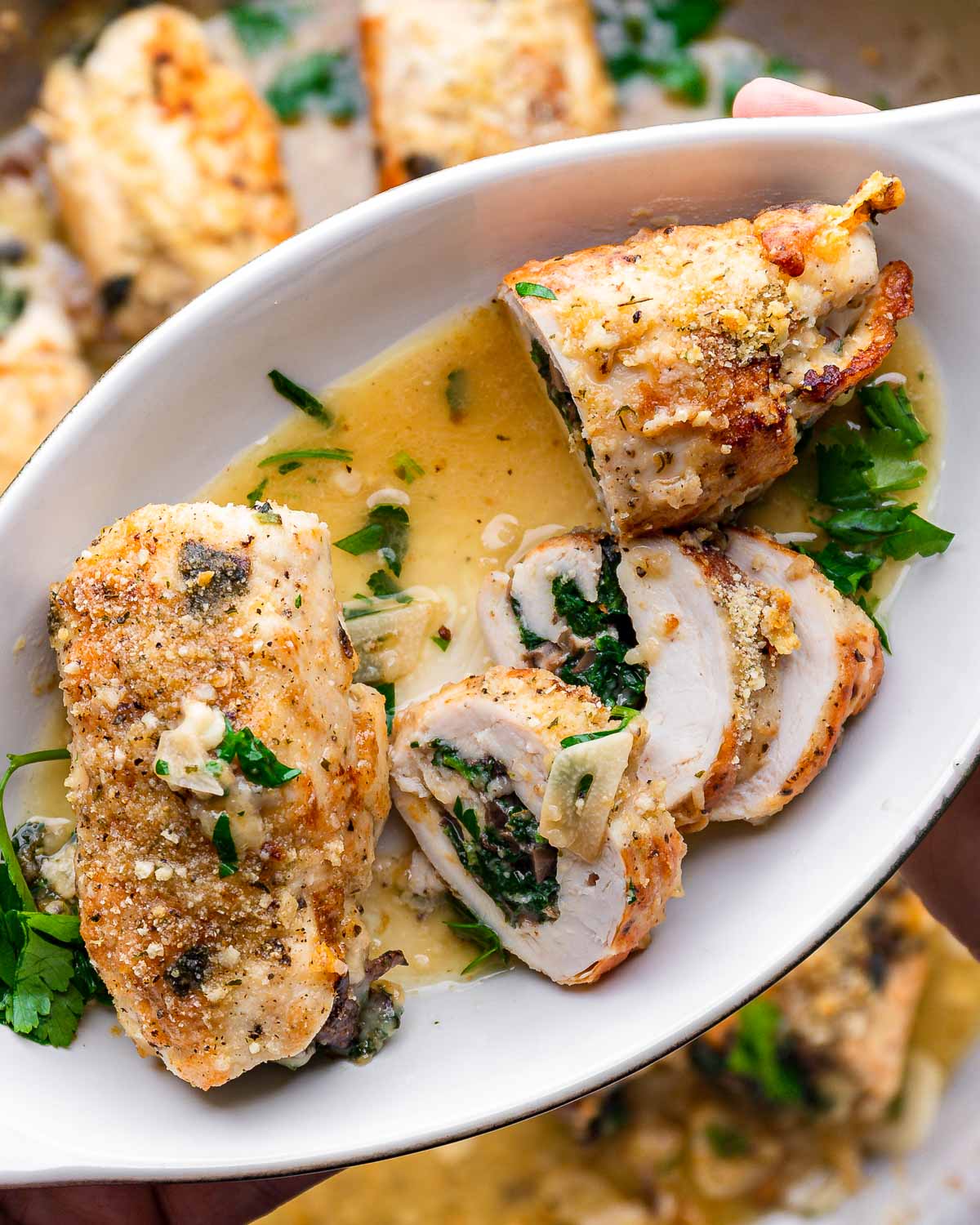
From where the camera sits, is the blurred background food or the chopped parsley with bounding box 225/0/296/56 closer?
the blurred background food

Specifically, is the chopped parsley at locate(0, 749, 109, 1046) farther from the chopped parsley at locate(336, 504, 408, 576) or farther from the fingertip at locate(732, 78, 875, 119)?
the fingertip at locate(732, 78, 875, 119)

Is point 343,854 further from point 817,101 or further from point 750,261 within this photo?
point 817,101

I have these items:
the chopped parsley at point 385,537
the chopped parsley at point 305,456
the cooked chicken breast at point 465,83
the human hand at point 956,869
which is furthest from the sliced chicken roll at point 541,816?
the cooked chicken breast at point 465,83

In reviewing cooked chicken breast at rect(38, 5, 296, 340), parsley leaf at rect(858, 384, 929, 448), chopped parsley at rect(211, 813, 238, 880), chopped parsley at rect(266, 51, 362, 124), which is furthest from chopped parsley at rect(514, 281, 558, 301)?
chopped parsley at rect(266, 51, 362, 124)

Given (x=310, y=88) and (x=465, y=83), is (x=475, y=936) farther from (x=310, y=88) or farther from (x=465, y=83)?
(x=310, y=88)

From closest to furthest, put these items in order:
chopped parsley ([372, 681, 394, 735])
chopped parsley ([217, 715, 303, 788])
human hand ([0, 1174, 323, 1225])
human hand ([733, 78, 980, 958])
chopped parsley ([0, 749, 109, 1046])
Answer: chopped parsley ([217, 715, 303, 788]) < chopped parsley ([0, 749, 109, 1046]) < chopped parsley ([372, 681, 394, 735]) < human hand ([0, 1174, 323, 1225]) < human hand ([733, 78, 980, 958])

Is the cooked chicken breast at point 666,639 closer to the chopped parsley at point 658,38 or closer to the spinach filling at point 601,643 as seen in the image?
the spinach filling at point 601,643
